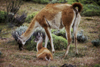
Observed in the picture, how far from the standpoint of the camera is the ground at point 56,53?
226 inches

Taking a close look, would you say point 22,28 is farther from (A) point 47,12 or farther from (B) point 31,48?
(A) point 47,12

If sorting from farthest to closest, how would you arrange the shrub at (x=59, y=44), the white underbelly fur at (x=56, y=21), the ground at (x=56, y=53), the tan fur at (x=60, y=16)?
the shrub at (x=59, y=44), the white underbelly fur at (x=56, y=21), the tan fur at (x=60, y=16), the ground at (x=56, y=53)

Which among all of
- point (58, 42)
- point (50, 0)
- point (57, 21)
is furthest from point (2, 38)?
point (50, 0)

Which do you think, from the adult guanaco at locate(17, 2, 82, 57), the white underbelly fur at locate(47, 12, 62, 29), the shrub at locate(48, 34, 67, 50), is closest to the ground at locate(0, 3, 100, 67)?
the shrub at locate(48, 34, 67, 50)

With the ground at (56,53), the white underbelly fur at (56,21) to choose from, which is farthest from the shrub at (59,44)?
the white underbelly fur at (56,21)

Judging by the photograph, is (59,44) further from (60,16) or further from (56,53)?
(60,16)

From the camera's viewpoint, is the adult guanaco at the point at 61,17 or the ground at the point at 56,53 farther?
the adult guanaco at the point at 61,17

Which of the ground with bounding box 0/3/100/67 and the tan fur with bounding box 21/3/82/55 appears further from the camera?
the tan fur with bounding box 21/3/82/55

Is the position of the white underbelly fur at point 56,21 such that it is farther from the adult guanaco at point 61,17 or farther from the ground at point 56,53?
the ground at point 56,53

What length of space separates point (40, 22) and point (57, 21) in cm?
95

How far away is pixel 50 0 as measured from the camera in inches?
990

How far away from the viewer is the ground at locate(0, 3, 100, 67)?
5.74 m

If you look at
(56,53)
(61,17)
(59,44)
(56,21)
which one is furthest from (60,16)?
Answer: (59,44)

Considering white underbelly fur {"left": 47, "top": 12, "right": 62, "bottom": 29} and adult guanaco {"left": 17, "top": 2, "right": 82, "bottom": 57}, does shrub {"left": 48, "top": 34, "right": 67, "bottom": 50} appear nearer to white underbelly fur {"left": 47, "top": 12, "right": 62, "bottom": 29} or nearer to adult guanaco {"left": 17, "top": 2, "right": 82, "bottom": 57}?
adult guanaco {"left": 17, "top": 2, "right": 82, "bottom": 57}
